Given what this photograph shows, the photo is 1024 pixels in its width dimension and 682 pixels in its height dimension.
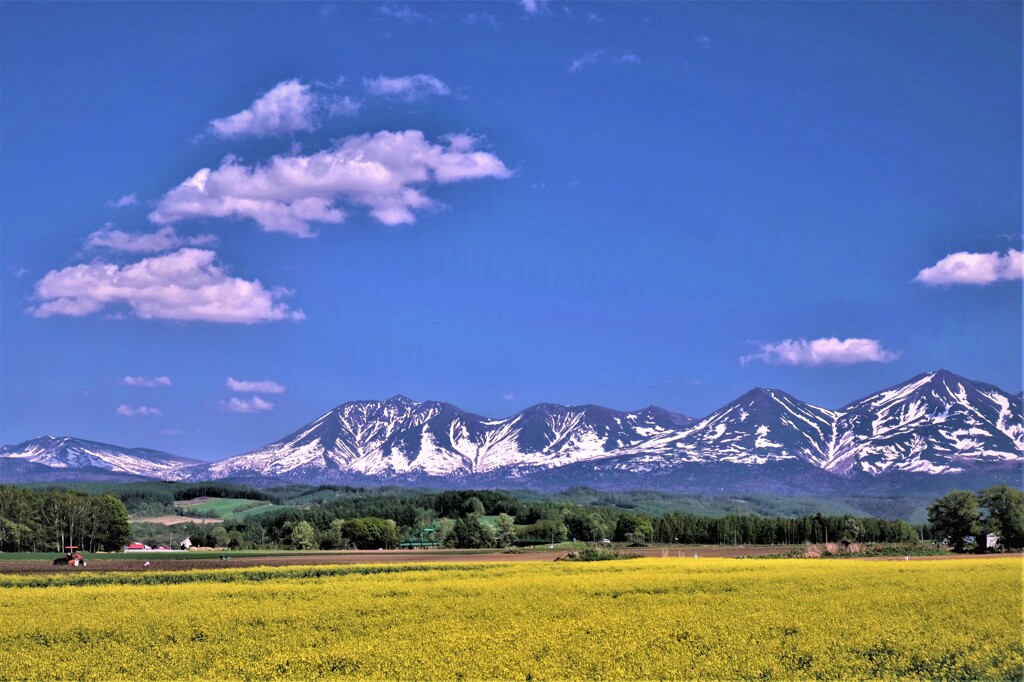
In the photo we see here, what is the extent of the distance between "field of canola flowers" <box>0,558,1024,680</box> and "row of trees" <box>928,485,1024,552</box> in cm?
7272

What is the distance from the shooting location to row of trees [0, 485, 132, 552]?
15300 centimetres

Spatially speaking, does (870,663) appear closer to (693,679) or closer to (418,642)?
(693,679)

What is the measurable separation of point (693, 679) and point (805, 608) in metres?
15.9

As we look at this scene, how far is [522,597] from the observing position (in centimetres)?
5025

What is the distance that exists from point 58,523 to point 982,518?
13964cm

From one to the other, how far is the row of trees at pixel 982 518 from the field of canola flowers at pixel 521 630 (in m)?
72.7

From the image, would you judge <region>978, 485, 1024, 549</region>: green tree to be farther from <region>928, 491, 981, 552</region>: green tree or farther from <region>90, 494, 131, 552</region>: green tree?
<region>90, 494, 131, 552</region>: green tree

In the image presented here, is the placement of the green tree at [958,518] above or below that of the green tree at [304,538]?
above

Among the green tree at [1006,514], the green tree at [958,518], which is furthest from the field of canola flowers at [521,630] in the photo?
the green tree at [958,518]

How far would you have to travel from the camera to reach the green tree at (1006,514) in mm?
124500

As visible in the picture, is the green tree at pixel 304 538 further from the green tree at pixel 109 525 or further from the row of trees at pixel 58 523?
the row of trees at pixel 58 523

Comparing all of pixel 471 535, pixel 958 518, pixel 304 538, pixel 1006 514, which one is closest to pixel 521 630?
pixel 958 518

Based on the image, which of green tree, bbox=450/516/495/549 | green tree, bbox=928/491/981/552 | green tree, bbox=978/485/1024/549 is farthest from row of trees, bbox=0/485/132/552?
green tree, bbox=978/485/1024/549

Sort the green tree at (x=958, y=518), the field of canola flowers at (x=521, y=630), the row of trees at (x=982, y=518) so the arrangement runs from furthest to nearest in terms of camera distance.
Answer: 1. the green tree at (x=958, y=518)
2. the row of trees at (x=982, y=518)
3. the field of canola flowers at (x=521, y=630)
